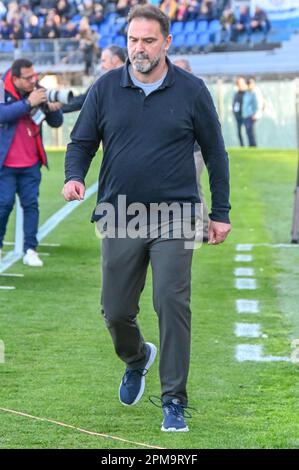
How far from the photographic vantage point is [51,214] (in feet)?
55.6

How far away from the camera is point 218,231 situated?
595 centimetres

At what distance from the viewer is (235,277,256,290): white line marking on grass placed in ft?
36.0

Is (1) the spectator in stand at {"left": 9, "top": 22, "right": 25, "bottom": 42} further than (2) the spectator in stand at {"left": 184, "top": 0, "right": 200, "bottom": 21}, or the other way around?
(1) the spectator in stand at {"left": 9, "top": 22, "right": 25, "bottom": 42}

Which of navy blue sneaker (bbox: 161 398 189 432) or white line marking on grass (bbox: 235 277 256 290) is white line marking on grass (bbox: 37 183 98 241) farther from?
navy blue sneaker (bbox: 161 398 189 432)

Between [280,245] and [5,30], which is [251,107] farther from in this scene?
[280,245]

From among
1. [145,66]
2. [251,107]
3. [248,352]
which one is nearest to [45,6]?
[251,107]

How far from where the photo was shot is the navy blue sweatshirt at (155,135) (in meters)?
5.80

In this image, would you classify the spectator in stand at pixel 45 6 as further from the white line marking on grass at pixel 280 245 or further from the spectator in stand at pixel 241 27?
the white line marking on grass at pixel 280 245

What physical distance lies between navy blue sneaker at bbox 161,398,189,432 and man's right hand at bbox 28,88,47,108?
18.8ft

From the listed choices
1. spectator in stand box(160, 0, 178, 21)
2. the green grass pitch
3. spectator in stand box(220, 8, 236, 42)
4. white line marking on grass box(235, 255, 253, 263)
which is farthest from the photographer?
spectator in stand box(160, 0, 178, 21)

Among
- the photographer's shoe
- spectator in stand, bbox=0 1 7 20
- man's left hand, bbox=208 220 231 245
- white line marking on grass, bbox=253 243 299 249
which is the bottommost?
spectator in stand, bbox=0 1 7 20

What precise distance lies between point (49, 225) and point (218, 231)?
1000 centimetres
